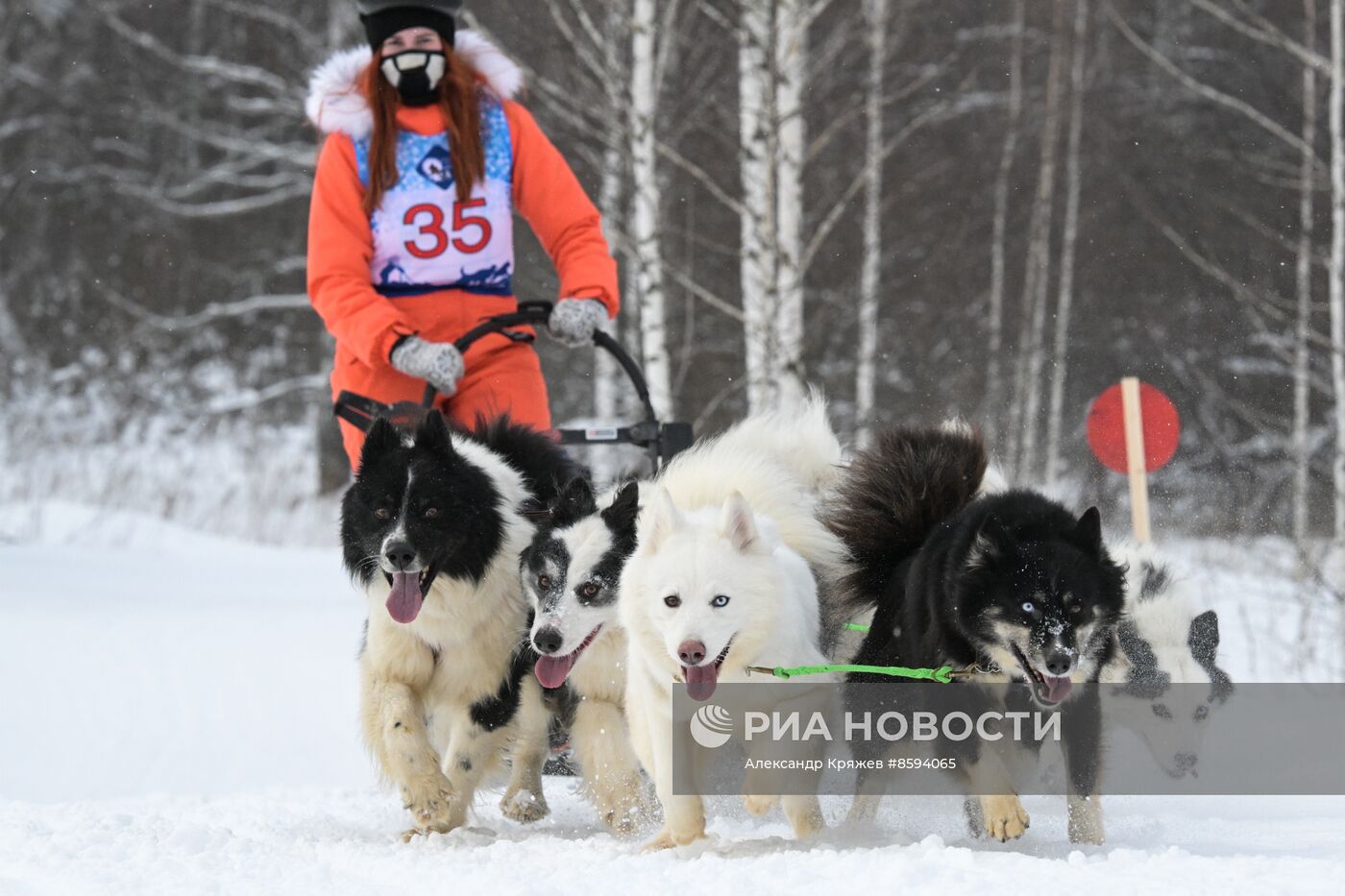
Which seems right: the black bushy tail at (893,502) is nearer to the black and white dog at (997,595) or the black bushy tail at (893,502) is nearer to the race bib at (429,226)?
the black and white dog at (997,595)

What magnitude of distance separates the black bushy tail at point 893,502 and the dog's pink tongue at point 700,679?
75 cm

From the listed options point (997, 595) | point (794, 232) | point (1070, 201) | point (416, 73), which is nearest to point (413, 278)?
point (416, 73)

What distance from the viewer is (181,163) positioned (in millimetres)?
19406

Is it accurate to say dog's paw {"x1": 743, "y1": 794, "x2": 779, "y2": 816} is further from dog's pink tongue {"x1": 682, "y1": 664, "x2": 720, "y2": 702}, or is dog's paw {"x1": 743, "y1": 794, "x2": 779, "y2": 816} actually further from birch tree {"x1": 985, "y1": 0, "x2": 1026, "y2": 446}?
birch tree {"x1": 985, "y1": 0, "x2": 1026, "y2": 446}

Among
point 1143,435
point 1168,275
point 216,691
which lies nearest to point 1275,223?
point 1168,275

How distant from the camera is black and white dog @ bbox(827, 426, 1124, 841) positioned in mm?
3061

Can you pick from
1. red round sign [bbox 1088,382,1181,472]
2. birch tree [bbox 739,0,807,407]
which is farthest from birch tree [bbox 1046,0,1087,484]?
red round sign [bbox 1088,382,1181,472]

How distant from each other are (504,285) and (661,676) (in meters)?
1.78

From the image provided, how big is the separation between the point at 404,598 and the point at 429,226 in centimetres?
134

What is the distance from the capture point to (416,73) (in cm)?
457

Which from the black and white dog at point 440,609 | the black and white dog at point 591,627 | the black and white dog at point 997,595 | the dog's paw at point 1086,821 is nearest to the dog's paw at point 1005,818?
the black and white dog at point 997,595

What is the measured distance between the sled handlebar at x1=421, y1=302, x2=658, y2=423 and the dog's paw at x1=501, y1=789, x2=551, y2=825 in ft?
3.70

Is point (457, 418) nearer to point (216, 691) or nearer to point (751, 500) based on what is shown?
point (751, 500)

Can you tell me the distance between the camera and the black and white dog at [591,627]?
11.6ft
